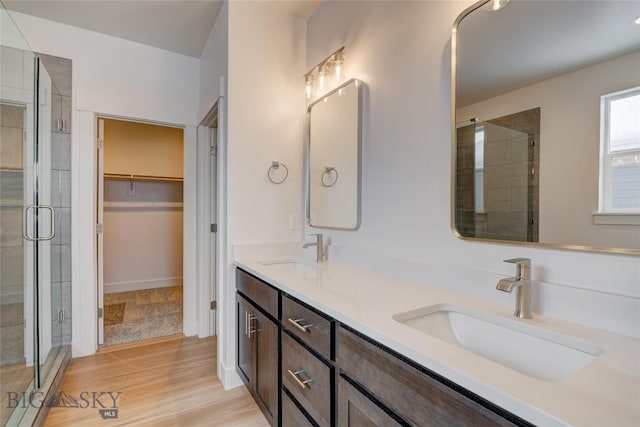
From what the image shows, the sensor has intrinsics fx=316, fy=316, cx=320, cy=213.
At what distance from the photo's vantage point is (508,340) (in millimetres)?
970

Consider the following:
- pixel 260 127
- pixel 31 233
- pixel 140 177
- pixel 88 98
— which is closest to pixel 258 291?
pixel 260 127

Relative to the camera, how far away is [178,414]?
1.82 m

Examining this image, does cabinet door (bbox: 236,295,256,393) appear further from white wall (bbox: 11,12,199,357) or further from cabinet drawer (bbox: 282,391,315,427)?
white wall (bbox: 11,12,199,357)

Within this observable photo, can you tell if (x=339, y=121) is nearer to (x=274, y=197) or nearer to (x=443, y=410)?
(x=274, y=197)

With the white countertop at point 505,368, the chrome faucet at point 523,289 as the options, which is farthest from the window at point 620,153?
the white countertop at point 505,368

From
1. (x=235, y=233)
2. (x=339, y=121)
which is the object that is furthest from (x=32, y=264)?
(x=339, y=121)

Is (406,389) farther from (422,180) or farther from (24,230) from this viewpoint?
(24,230)

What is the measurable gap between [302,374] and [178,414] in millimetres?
1069

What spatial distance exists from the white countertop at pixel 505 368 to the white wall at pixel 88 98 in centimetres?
218

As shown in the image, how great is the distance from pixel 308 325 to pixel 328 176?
1.14 metres

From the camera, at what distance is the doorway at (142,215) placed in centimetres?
412

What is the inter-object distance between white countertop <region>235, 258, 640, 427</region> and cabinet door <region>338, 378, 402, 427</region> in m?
0.20

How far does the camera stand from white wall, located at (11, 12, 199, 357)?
98.0 inches

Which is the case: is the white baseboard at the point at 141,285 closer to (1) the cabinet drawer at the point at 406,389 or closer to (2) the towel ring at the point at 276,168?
(2) the towel ring at the point at 276,168
